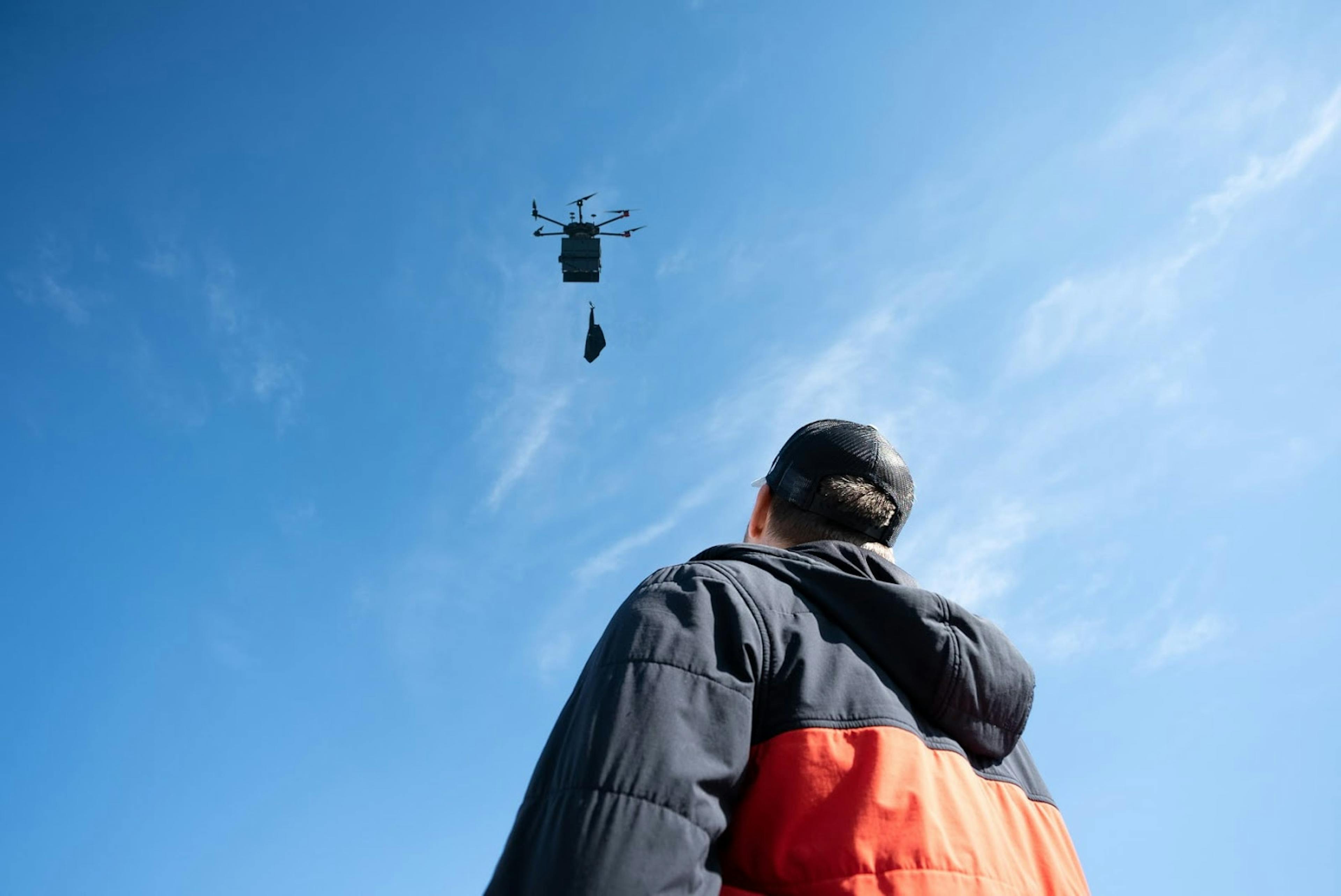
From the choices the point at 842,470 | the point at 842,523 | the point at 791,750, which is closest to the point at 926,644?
the point at 791,750

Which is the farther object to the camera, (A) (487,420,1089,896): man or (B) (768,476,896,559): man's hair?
(B) (768,476,896,559): man's hair

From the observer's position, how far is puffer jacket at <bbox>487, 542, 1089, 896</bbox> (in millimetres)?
1626

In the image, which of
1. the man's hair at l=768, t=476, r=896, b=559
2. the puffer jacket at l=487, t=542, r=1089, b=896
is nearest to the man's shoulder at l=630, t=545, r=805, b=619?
the puffer jacket at l=487, t=542, r=1089, b=896

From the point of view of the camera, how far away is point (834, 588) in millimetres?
2139

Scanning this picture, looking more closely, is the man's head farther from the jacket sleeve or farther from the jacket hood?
the jacket sleeve

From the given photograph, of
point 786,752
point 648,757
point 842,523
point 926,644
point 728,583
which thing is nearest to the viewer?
point 648,757

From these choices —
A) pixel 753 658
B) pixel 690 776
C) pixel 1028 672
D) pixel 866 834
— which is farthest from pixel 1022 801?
pixel 690 776

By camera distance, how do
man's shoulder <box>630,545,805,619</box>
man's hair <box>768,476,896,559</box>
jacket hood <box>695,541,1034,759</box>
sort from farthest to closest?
man's hair <box>768,476,896,559</box> < jacket hood <box>695,541,1034,759</box> < man's shoulder <box>630,545,805,619</box>

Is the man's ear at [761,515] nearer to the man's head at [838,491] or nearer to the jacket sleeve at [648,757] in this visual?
the man's head at [838,491]

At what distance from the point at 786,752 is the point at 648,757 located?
338 mm

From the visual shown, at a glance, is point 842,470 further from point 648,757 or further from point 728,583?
point 648,757

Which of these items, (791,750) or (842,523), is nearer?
(791,750)

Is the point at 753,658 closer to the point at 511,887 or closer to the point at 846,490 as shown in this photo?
the point at 511,887

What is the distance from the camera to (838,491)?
263 cm
